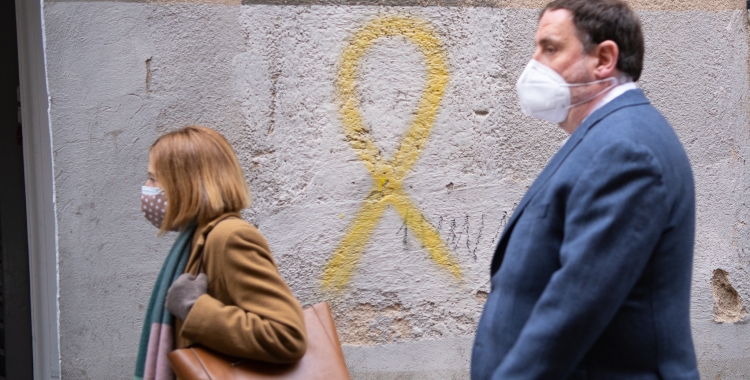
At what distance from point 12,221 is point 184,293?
2.30m

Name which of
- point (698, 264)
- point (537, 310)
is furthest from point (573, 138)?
point (698, 264)

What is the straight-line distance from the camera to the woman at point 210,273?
6.13ft

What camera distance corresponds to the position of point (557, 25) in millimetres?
1716

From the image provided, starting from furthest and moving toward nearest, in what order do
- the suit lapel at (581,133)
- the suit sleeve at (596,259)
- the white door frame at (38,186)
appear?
the white door frame at (38,186)
the suit lapel at (581,133)
the suit sleeve at (596,259)

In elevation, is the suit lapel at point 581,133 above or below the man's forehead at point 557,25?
below

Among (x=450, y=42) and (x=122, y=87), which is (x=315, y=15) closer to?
(x=450, y=42)

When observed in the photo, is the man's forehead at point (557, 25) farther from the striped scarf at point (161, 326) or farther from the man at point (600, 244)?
the striped scarf at point (161, 326)

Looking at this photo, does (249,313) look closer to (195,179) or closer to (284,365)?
(284,365)

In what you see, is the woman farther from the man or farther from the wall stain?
the wall stain

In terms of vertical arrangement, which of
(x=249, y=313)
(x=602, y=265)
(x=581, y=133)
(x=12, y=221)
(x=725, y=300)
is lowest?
(x=725, y=300)

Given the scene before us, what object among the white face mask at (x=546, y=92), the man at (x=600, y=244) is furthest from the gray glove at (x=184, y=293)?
the white face mask at (x=546, y=92)

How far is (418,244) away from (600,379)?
6.80ft

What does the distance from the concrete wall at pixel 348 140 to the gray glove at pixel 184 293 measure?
1543 millimetres

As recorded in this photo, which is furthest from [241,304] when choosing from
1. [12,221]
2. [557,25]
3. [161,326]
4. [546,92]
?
[12,221]
